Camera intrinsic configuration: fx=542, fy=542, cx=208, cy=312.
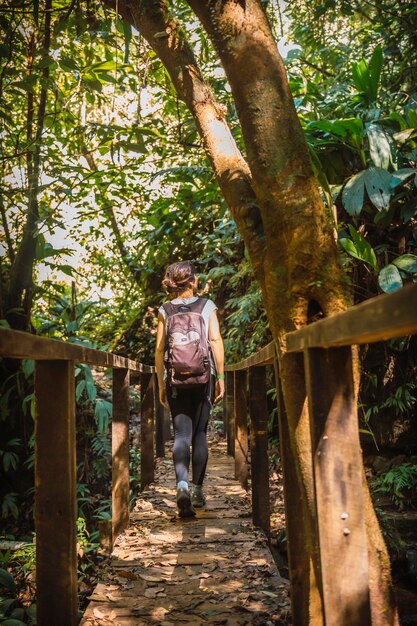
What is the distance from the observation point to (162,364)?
3877mm

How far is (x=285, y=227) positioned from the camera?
75.4 inches

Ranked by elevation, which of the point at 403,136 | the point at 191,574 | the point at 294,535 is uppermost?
the point at 403,136

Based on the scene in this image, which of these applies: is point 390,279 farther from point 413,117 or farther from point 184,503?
point 184,503

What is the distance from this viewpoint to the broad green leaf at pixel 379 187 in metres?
3.44

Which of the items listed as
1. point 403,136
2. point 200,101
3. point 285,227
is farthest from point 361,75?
point 285,227

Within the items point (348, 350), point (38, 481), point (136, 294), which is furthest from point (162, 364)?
point (136, 294)

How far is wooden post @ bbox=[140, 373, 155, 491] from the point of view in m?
4.88

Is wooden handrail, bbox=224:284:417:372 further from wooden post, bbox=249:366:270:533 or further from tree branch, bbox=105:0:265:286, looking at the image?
wooden post, bbox=249:366:270:533

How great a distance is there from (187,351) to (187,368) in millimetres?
114

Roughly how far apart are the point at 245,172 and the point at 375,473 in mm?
4107

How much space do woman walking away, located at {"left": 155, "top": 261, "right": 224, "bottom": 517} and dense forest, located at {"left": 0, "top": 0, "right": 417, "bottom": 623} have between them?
2.05 feet

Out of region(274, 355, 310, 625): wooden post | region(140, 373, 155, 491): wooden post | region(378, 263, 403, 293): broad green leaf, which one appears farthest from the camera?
region(140, 373, 155, 491): wooden post

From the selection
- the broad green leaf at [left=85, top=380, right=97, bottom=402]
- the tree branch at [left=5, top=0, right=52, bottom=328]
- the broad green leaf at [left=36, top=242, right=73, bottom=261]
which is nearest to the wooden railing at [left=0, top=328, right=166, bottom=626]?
the broad green leaf at [left=85, top=380, right=97, bottom=402]

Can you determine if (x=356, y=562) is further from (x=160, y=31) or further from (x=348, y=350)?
(x=160, y=31)
